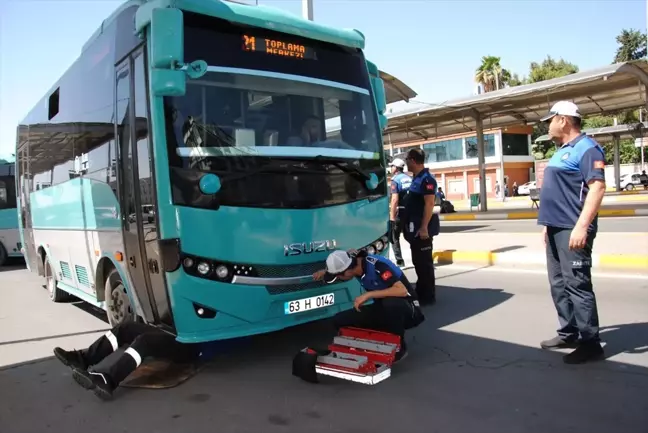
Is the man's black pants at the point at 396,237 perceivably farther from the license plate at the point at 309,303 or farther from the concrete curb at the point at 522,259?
the license plate at the point at 309,303

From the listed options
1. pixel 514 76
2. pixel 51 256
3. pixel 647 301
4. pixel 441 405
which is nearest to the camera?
pixel 441 405

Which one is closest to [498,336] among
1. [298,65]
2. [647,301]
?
[647,301]

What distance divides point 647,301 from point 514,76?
58.6 metres

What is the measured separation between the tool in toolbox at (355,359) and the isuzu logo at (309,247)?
2.57ft

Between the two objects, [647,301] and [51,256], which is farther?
[51,256]

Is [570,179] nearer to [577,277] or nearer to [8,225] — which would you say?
[577,277]

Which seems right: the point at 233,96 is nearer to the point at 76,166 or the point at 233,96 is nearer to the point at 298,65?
the point at 298,65

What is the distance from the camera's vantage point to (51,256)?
8.17 metres

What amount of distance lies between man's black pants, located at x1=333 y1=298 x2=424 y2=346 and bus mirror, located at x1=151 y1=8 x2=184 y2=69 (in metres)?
2.58

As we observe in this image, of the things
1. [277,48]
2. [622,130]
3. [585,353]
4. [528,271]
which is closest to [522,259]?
[528,271]

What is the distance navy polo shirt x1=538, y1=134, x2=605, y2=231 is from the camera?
4.21 m

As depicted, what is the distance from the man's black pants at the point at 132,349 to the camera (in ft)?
14.0

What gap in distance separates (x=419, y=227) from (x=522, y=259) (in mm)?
3896

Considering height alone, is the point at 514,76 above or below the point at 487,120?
above
